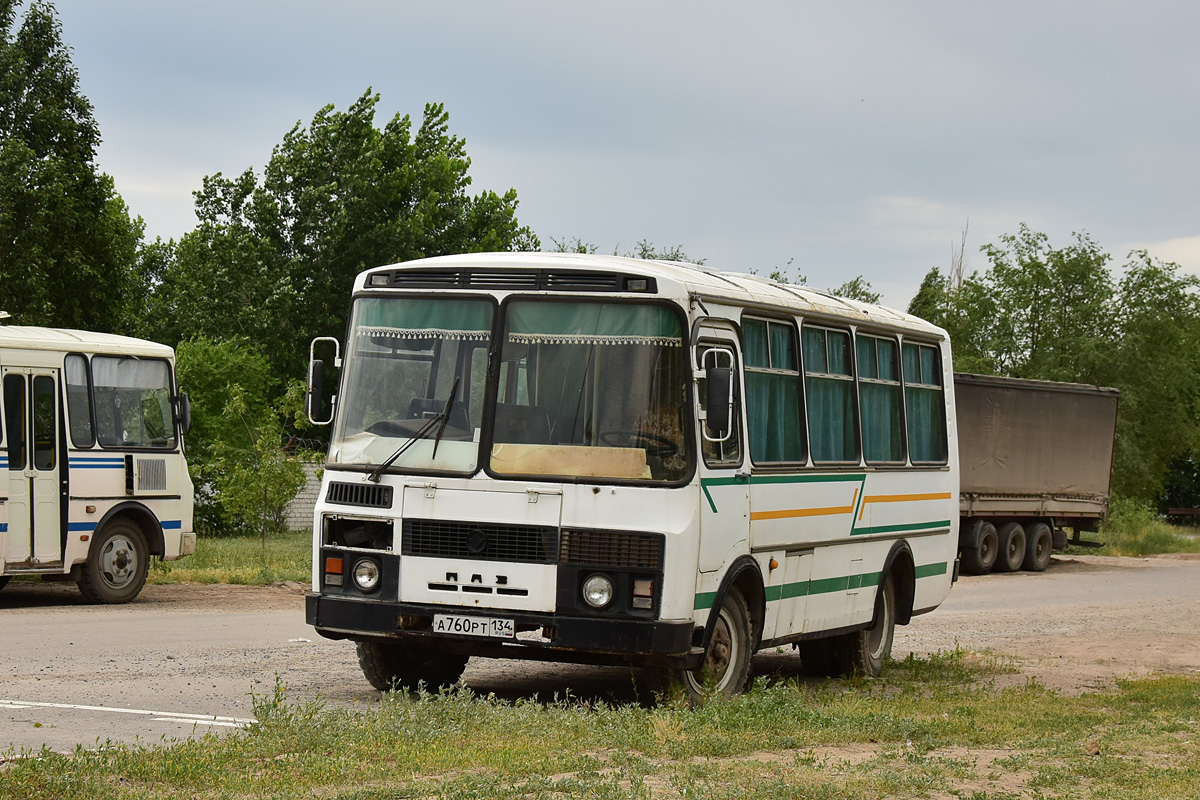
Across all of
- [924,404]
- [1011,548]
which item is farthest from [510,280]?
[1011,548]

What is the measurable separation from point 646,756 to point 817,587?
4.17 m

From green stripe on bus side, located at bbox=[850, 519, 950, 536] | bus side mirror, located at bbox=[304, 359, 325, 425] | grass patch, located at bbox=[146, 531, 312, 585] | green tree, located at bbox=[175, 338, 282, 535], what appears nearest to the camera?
bus side mirror, located at bbox=[304, 359, 325, 425]

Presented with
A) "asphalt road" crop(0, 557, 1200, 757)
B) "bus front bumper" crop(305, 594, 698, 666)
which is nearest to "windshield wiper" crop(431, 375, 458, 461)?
"bus front bumper" crop(305, 594, 698, 666)

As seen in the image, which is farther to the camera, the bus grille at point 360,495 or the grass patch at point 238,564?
the grass patch at point 238,564

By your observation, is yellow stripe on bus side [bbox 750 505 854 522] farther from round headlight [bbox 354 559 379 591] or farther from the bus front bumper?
round headlight [bbox 354 559 379 591]

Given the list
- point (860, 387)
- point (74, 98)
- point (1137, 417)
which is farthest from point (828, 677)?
point (1137, 417)

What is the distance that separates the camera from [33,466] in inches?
656

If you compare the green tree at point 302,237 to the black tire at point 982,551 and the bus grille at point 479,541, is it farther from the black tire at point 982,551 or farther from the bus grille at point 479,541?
the bus grille at point 479,541

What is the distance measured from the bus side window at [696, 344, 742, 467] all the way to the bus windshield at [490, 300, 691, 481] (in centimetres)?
16

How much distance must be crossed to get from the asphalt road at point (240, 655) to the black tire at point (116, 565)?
23 centimetres

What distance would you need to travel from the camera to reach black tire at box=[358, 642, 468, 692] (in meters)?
10.8

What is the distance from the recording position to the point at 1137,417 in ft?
153

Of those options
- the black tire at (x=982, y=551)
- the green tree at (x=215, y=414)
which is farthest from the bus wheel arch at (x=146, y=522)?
the black tire at (x=982, y=551)

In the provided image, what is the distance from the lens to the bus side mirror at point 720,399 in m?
9.61
